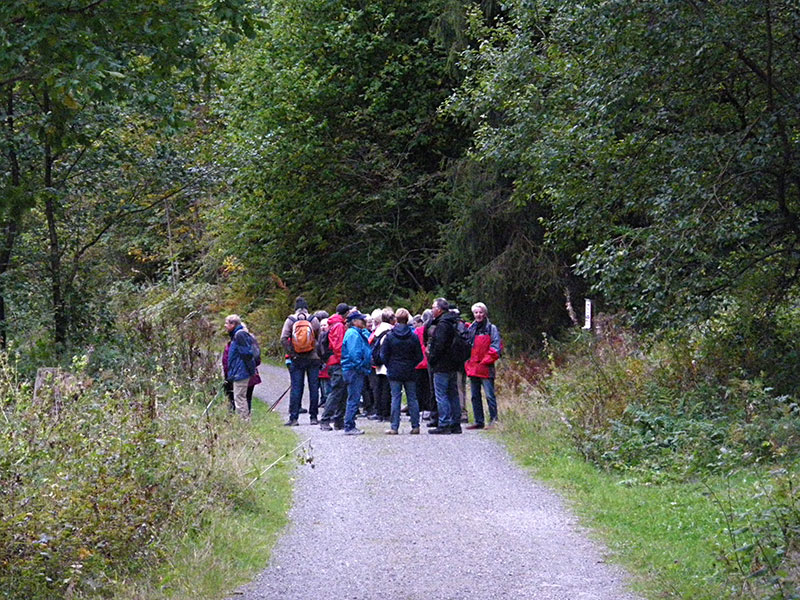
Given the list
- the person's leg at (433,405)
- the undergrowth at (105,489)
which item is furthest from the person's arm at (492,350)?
the undergrowth at (105,489)

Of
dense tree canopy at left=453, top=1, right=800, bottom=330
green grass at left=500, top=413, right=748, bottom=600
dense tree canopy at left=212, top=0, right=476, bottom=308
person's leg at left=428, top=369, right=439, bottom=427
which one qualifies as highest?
dense tree canopy at left=212, top=0, right=476, bottom=308

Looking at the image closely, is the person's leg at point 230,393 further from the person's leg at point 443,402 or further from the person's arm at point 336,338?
the person's leg at point 443,402

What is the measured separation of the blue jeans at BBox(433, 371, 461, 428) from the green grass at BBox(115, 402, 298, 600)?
4.43 metres

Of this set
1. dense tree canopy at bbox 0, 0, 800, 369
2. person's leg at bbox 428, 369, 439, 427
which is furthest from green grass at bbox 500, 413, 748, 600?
person's leg at bbox 428, 369, 439, 427

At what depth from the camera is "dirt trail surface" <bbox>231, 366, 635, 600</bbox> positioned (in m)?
7.94

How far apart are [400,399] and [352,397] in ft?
2.65

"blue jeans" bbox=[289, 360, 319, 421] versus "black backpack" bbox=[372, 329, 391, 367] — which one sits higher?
"black backpack" bbox=[372, 329, 391, 367]

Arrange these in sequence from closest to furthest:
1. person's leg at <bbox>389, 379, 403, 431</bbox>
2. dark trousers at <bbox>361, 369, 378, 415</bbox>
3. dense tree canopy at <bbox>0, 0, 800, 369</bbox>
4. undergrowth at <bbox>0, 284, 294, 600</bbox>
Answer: undergrowth at <bbox>0, 284, 294, 600</bbox>
dense tree canopy at <bbox>0, 0, 800, 369</bbox>
person's leg at <bbox>389, 379, 403, 431</bbox>
dark trousers at <bbox>361, 369, 378, 415</bbox>

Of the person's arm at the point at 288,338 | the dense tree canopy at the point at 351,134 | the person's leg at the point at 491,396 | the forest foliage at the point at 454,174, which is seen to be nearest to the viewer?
the forest foliage at the point at 454,174

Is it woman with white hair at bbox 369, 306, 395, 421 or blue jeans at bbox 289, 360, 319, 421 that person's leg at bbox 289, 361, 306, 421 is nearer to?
blue jeans at bbox 289, 360, 319, 421

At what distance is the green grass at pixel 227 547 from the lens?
7824 mm

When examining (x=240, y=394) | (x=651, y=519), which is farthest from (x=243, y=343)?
(x=651, y=519)

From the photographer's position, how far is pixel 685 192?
13281 millimetres

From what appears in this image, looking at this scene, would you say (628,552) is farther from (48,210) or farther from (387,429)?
(48,210)
